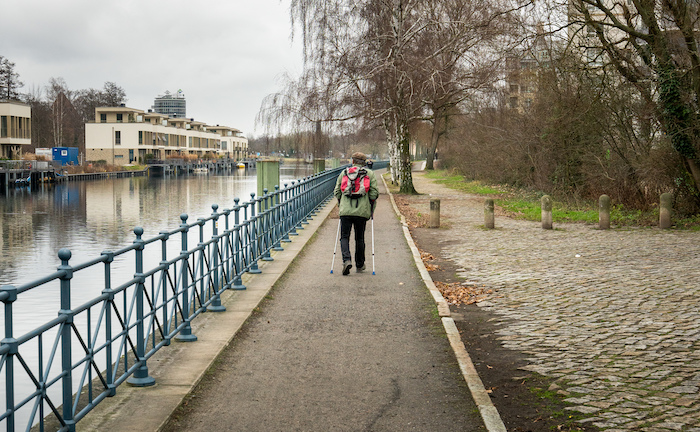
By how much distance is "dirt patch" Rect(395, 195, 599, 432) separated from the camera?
5387mm

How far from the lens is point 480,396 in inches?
227

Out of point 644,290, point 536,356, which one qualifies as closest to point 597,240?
point 644,290

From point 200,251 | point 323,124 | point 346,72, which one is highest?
point 346,72

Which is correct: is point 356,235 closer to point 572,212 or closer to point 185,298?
point 185,298

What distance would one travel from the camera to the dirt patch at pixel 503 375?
5.39 meters

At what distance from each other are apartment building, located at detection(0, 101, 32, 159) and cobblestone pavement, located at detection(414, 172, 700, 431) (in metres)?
76.2

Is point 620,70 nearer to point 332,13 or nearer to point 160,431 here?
point 332,13

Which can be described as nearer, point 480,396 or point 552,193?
point 480,396

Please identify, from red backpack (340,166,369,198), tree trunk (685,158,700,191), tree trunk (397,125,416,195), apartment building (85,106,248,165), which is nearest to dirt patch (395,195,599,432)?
red backpack (340,166,369,198)

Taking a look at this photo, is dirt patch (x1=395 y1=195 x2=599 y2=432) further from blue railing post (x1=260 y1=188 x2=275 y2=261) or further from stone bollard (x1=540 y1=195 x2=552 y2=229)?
stone bollard (x1=540 y1=195 x2=552 y2=229)

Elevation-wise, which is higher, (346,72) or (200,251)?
(346,72)

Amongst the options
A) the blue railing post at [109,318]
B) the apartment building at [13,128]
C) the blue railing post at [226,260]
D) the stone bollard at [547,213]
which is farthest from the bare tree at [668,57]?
the apartment building at [13,128]

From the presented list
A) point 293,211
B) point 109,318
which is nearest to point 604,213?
point 293,211

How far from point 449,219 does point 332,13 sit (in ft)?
35.3
